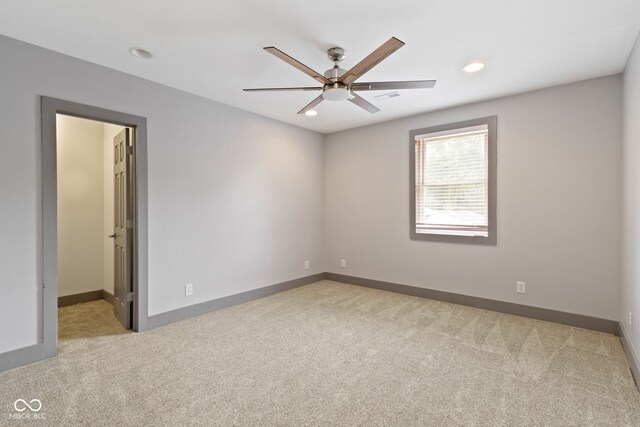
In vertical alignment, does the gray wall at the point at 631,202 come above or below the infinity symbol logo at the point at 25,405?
above

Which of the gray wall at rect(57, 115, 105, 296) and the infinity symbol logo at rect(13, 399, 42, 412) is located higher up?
the gray wall at rect(57, 115, 105, 296)

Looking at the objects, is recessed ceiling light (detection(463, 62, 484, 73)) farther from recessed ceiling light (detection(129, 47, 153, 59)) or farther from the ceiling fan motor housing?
recessed ceiling light (detection(129, 47, 153, 59))

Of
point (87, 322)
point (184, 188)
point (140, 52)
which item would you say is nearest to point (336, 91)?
point (140, 52)

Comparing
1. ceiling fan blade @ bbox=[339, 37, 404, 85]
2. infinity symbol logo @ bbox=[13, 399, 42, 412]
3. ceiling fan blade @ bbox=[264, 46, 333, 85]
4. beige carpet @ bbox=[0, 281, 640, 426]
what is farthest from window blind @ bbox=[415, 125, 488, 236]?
infinity symbol logo @ bbox=[13, 399, 42, 412]

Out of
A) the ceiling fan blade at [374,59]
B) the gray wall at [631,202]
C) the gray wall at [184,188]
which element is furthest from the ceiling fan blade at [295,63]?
the gray wall at [631,202]

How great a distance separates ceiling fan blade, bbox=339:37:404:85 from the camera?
1886mm

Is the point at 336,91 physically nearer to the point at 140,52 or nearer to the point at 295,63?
the point at 295,63

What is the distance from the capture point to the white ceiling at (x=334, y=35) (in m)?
2.10

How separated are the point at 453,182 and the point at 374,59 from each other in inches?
101

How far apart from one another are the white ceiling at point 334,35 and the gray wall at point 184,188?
273 mm

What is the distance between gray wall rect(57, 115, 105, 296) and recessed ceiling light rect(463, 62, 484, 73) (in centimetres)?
477

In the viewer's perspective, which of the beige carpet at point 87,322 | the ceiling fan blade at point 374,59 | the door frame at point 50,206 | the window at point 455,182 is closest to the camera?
the ceiling fan blade at point 374,59

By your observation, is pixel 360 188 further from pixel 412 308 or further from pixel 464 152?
pixel 412 308

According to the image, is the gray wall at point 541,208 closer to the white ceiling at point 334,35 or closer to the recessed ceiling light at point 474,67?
the white ceiling at point 334,35
